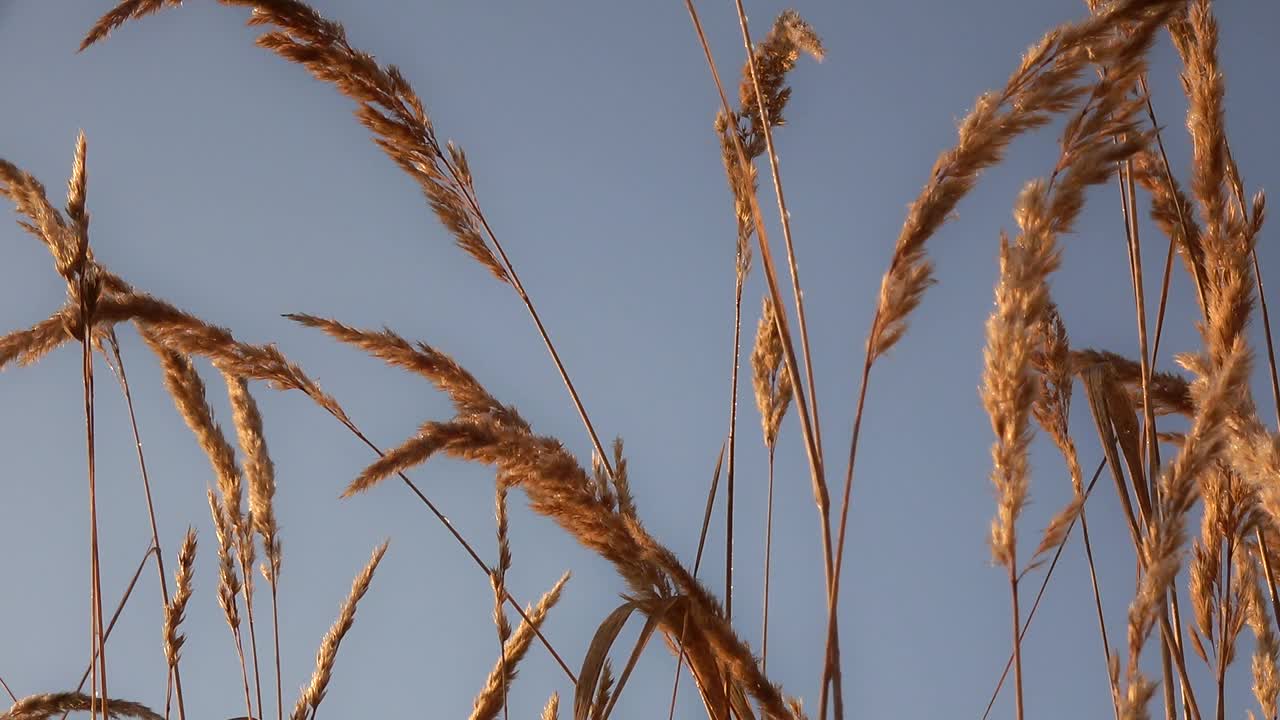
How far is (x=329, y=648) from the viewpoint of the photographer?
2736 millimetres

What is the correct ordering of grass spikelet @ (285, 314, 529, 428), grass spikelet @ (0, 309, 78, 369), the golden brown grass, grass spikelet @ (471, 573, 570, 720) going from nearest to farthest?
1. the golden brown grass
2. grass spikelet @ (285, 314, 529, 428)
3. grass spikelet @ (0, 309, 78, 369)
4. grass spikelet @ (471, 573, 570, 720)

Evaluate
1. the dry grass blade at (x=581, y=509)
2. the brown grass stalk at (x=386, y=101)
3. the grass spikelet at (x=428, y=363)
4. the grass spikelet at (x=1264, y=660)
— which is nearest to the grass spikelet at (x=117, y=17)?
the brown grass stalk at (x=386, y=101)

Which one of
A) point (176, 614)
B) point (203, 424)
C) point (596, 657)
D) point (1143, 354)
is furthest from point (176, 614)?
point (1143, 354)

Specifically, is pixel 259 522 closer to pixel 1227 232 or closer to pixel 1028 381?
pixel 1028 381

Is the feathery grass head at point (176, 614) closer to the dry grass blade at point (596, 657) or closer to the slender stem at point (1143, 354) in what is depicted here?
the dry grass blade at point (596, 657)

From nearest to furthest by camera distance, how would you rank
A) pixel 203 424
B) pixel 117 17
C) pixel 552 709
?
pixel 117 17
pixel 552 709
pixel 203 424

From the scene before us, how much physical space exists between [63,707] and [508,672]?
3.77 ft

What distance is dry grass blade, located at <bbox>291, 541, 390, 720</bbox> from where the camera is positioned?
8.56 feet

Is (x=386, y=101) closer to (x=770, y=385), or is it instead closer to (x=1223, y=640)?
(x=770, y=385)

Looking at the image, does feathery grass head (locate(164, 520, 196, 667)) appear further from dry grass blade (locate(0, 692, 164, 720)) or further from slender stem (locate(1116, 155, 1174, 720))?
slender stem (locate(1116, 155, 1174, 720))

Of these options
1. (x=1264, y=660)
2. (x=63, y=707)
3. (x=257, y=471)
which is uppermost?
(x=257, y=471)

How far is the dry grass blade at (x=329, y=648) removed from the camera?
2.61 m

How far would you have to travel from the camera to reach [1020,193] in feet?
4.18

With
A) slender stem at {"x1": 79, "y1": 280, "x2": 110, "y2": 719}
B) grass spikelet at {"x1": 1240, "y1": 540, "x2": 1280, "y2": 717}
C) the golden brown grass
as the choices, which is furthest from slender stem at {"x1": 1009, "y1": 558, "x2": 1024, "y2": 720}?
slender stem at {"x1": 79, "y1": 280, "x2": 110, "y2": 719}
